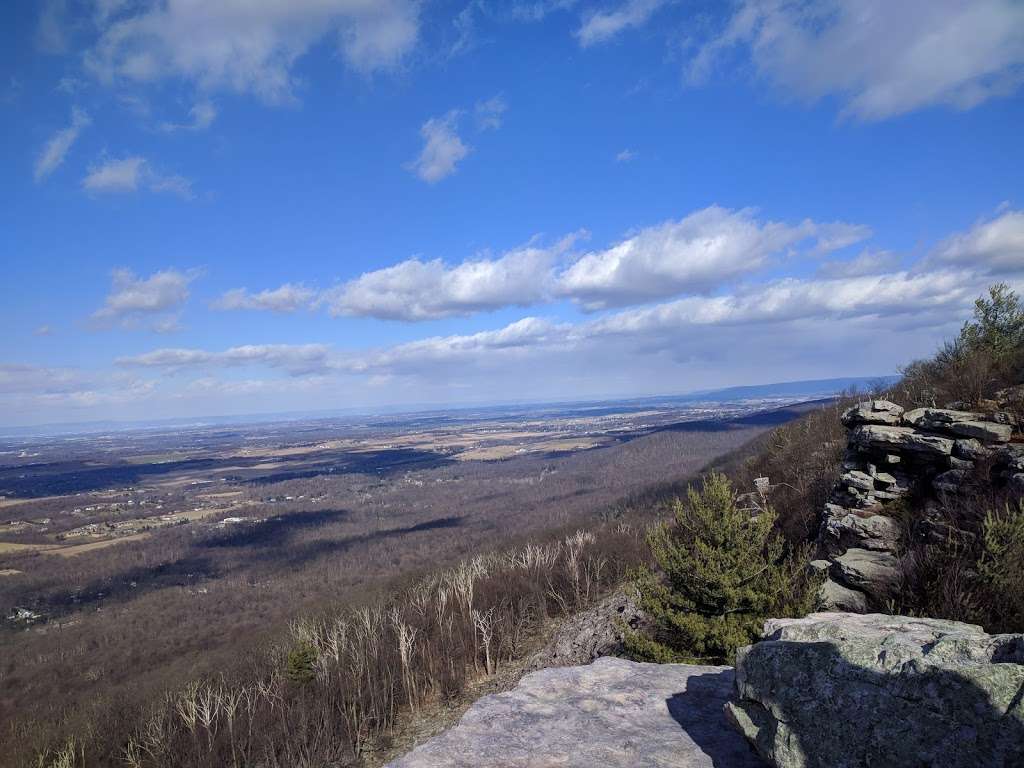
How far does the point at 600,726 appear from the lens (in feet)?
18.8

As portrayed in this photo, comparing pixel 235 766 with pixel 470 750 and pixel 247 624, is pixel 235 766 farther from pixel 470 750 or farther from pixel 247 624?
pixel 247 624

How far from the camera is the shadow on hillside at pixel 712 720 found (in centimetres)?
510

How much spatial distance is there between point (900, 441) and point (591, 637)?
33.8 ft

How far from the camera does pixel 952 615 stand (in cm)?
776

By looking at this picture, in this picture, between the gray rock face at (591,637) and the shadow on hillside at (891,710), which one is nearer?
the shadow on hillside at (891,710)

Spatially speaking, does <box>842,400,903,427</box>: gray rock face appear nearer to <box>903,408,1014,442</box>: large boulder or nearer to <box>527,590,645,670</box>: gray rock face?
<box>903,408,1014,442</box>: large boulder

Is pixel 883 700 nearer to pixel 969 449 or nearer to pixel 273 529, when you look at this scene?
pixel 969 449

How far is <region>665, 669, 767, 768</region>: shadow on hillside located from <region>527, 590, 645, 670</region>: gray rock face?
696 cm

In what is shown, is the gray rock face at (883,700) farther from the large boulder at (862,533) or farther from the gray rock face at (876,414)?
the gray rock face at (876,414)

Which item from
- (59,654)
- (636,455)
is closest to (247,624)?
(59,654)

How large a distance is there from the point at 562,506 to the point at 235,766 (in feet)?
326

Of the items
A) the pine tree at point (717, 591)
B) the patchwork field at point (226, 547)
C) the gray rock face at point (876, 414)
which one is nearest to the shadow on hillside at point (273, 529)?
the patchwork field at point (226, 547)

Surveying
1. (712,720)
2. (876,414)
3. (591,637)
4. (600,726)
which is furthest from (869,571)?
(591,637)

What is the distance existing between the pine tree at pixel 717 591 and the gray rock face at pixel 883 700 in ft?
15.1
